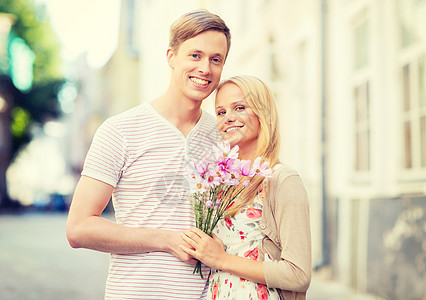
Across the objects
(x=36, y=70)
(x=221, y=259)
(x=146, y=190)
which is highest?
(x=36, y=70)

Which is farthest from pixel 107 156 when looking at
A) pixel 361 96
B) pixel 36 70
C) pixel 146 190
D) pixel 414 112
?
pixel 36 70

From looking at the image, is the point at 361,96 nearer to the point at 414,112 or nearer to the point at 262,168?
the point at 414,112

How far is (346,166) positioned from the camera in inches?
350

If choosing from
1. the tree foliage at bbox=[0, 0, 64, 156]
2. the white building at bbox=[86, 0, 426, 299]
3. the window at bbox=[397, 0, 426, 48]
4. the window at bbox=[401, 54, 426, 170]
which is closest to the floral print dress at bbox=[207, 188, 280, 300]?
the white building at bbox=[86, 0, 426, 299]

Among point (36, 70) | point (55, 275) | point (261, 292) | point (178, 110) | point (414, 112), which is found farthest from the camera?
point (36, 70)

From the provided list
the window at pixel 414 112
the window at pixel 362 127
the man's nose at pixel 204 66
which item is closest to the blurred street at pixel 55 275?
the window at pixel 362 127

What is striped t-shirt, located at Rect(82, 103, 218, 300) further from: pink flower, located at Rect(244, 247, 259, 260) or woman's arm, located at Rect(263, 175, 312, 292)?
woman's arm, located at Rect(263, 175, 312, 292)

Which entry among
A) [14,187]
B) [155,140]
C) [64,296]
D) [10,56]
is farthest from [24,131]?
[155,140]

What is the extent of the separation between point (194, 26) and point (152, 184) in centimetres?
74

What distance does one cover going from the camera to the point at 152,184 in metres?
2.66

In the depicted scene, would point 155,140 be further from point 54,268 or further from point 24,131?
point 24,131

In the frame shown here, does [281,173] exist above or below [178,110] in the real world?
below

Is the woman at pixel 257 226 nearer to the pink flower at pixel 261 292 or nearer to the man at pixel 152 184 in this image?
the pink flower at pixel 261 292

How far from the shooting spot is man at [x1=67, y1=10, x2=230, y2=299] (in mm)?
2531
